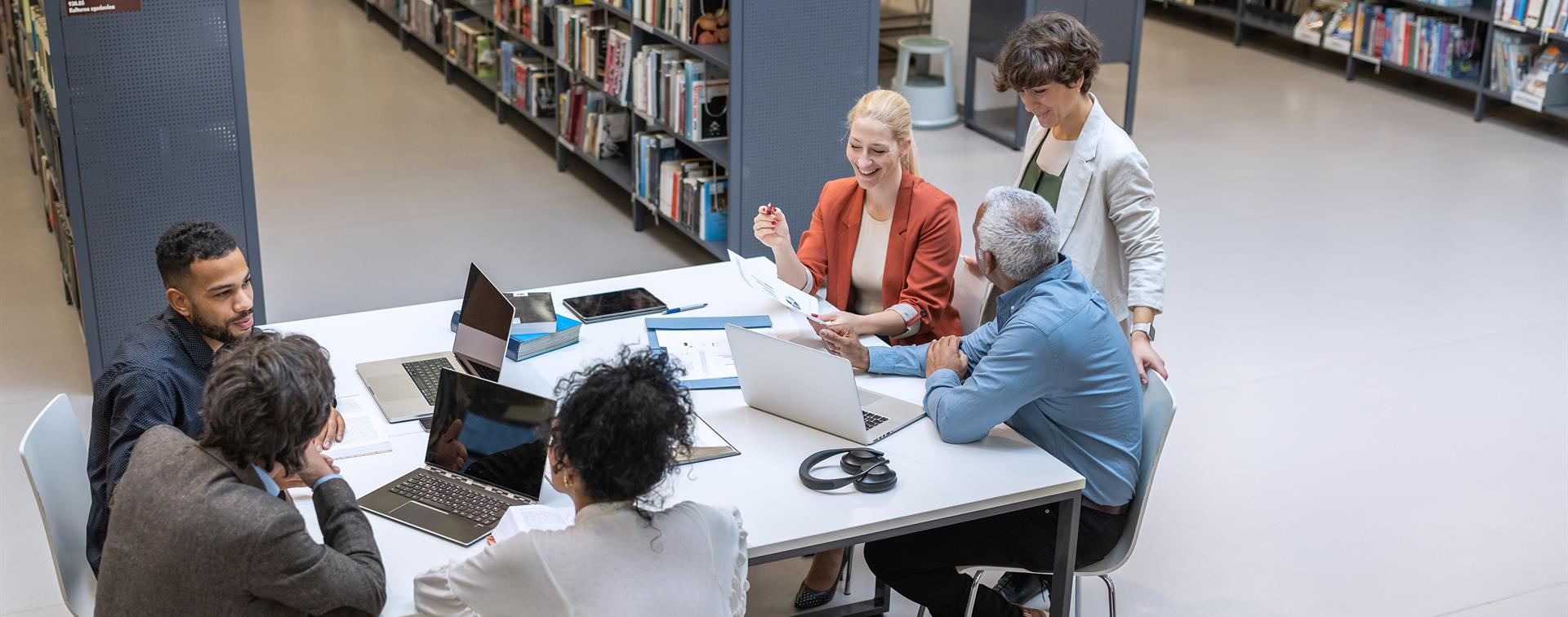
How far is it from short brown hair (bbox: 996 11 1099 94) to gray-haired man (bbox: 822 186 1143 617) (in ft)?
1.55

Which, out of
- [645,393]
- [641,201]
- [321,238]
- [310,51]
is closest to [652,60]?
[641,201]

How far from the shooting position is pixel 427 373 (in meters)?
3.18

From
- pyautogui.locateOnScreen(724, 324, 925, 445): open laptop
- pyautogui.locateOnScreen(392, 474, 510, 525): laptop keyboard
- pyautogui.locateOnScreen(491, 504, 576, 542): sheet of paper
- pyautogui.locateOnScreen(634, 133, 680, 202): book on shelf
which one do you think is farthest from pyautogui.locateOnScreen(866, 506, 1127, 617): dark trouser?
pyautogui.locateOnScreen(634, 133, 680, 202): book on shelf

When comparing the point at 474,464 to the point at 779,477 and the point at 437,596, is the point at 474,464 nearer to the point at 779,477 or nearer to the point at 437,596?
the point at 437,596

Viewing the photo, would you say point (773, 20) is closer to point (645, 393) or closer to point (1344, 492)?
point (1344, 492)

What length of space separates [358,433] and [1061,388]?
148 cm

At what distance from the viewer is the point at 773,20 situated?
5.21 meters

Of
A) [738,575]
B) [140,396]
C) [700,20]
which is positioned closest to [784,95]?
[700,20]

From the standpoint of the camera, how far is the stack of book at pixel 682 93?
5602mm

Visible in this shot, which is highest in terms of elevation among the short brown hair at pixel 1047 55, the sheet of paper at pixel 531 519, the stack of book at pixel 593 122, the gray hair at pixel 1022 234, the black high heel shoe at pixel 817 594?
the short brown hair at pixel 1047 55

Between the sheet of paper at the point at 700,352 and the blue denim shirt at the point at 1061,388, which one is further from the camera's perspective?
the sheet of paper at the point at 700,352

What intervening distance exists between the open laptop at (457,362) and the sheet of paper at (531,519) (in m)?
0.48

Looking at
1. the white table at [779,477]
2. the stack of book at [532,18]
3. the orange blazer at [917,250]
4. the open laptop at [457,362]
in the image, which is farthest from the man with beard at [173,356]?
the stack of book at [532,18]

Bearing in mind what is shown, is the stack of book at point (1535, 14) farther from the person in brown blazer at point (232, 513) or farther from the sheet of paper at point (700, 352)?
the person in brown blazer at point (232, 513)
